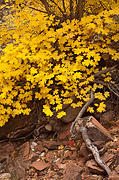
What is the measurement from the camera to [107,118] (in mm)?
5074

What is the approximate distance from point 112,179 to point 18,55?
294 cm

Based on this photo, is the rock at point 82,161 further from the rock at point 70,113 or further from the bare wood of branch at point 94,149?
the rock at point 70,113

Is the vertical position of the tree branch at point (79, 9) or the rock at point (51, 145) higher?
the tree branch at point (79, 9)

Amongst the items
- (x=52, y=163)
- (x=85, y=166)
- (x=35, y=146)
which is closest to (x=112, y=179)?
(x=85, y=166)

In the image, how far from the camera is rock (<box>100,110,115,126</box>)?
198 inches

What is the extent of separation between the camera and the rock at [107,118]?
5039 mm

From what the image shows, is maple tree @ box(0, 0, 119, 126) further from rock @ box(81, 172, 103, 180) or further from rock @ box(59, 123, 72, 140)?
rock @ box(81, 172, 103, 180)

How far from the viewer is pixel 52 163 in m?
4.35

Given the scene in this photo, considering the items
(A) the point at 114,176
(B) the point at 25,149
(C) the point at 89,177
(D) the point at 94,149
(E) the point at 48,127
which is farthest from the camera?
(E) the point at 48,127

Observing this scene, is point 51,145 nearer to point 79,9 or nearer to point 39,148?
point 39,148

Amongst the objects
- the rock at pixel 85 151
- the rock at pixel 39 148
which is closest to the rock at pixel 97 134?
the rock at pixel 85 151

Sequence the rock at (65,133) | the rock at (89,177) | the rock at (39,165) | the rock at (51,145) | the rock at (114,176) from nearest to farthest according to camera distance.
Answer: the rock at (114,176) < the rock at (89,177) < the rock at (39,165) < the rock at (51,145) < the rock at (65,133)

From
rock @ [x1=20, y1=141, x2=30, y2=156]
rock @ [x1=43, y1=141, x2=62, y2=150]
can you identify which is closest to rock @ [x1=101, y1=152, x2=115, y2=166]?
rock @ [x1=43, y1=141, x2=62, y2=150]

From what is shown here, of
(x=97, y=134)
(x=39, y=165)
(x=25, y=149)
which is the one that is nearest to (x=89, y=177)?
(x=97, y=134)
